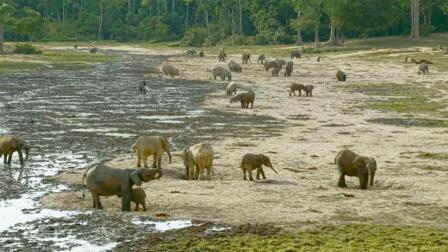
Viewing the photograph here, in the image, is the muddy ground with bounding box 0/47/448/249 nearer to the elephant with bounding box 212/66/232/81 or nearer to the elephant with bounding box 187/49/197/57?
the elephant with bounding box 212/66/232/81

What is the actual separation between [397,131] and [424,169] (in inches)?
310

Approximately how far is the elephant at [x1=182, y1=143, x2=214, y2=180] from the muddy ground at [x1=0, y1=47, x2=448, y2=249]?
0.38 m

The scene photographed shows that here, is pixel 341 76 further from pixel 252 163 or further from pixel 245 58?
pixel 252 163

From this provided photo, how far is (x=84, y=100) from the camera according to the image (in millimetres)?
41750

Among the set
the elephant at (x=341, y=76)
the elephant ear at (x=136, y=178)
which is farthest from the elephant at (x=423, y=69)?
the elephant ear at (x=136, y=178)

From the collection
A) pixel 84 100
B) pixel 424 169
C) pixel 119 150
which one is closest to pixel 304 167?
pixel 424 169

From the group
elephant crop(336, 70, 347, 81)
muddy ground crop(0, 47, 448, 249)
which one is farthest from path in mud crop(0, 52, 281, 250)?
elephant crop(336, 70, 347, 81)

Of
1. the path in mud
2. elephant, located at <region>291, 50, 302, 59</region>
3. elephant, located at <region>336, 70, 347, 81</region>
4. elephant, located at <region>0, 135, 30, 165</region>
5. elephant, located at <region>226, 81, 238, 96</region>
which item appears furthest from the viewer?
elephant, located at <region>291, 50, 302, 59</region>

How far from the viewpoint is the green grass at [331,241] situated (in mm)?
13727

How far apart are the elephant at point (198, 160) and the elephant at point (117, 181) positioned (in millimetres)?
3457

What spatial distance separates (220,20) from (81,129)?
9396cm

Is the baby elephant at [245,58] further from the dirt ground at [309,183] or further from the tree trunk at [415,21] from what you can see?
the dirt ground at [309,183]

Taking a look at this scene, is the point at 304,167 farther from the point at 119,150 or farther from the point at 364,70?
the point at 364,70

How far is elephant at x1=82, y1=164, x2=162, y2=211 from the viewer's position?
16734mm
